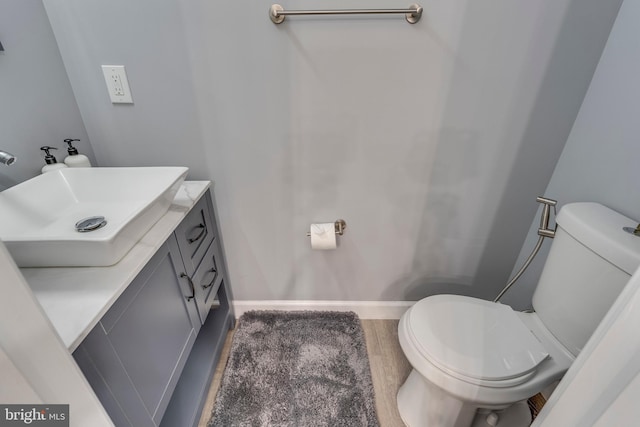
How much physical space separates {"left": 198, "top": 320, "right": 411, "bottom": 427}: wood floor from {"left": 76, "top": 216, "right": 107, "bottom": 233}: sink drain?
2.90 feet

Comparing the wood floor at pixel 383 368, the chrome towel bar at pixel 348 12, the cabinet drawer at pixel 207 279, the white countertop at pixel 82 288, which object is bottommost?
the wood floor at pixel 383 368

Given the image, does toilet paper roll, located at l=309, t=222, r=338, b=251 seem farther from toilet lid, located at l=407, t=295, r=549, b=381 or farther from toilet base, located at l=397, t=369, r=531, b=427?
→ toilet base, located at l=397, t=369, r=531, b=427

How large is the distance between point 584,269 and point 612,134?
49 centimetres

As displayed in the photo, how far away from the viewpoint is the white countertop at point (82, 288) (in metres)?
0.59

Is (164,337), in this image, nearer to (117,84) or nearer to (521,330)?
(117,84)

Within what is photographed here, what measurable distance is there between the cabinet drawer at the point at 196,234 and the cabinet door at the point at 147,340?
0.05 m

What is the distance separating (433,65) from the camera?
1085 mm

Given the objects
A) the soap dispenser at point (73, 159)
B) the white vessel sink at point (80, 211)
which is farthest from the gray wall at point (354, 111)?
the white vessel sink at point (80, 211)

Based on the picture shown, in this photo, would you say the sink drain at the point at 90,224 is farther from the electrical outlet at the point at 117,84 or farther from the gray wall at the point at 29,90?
the electrical outlet at the point at 117,84

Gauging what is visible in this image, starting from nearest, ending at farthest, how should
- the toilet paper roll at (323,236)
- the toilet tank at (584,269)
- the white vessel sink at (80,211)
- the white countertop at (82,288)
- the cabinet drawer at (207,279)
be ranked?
the white countertop at (82,288), the white vessel sink at (80,211), the toilet tank at (584,269), the cabinet drawer at (207,279), the toilet paper roll at (323,236)

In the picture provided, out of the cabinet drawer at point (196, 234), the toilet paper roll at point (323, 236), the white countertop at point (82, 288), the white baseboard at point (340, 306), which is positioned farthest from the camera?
the white baseboard at point (340, 306)

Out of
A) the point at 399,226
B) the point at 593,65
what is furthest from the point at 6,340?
the point at 593,65

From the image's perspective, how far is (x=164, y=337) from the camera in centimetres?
92

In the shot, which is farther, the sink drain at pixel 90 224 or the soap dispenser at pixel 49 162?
the soap dispenser at pixel 49 162
